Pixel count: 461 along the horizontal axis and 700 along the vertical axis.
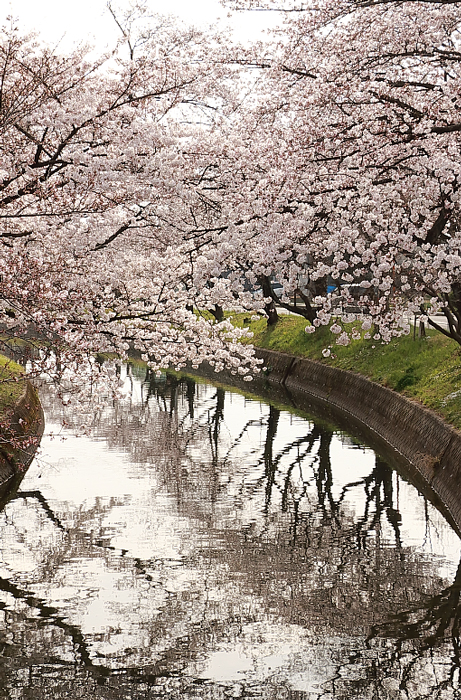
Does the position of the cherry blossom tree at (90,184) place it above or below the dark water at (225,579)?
above

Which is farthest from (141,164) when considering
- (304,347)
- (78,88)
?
(304,347)

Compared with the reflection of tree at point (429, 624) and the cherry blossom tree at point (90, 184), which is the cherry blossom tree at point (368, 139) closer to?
the cherry blossom tree at point (90, 184)

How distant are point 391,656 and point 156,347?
8881 millimetres

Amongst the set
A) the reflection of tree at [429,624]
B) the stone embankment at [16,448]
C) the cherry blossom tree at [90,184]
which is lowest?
the reflection of tree at [429,624]

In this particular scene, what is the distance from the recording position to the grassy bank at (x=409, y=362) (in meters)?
18.7

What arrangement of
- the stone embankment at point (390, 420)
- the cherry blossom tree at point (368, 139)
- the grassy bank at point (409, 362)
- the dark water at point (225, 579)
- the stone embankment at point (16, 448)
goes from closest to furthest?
the dark water at point (225, 579) < the cherry blossom tree at point (368, 139) < the stone embankment at point (390, 420) < the stone embankment at point (16, 448) < the grassy bank at point (409, 362)

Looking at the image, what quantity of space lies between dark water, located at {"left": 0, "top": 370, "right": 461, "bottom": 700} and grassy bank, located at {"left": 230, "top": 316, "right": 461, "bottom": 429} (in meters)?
1.86

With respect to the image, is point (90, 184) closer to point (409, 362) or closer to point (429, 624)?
point (429, 624)

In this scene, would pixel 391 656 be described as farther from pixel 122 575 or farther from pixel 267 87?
pixel 267 87

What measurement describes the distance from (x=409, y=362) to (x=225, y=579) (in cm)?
1275

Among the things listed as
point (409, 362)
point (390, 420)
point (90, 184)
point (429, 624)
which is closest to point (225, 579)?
point (429, 624)

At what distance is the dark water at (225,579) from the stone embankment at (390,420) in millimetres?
487

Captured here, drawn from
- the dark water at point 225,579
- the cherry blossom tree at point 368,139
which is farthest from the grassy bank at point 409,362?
the cherry blossom tree at point 368,139

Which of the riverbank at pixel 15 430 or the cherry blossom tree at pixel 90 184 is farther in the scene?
the riverbank at pixel 15 430
